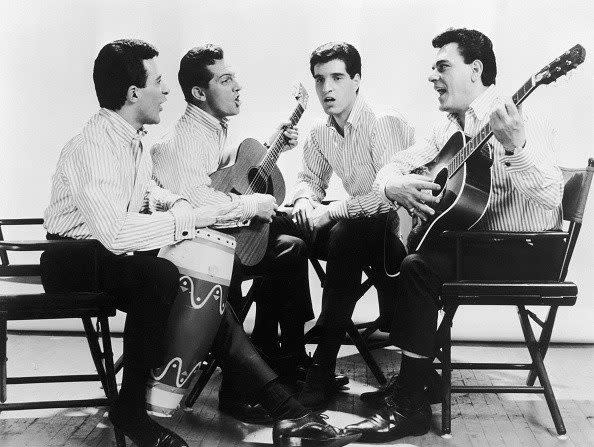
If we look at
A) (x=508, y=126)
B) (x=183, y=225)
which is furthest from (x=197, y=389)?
(x=508, y=126)

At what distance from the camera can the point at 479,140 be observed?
3.14m

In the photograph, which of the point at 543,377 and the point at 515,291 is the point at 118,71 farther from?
the point at 543,377

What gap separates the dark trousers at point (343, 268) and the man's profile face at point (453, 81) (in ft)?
1.96

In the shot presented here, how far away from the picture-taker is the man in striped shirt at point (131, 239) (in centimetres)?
288

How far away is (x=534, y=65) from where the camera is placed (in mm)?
4520

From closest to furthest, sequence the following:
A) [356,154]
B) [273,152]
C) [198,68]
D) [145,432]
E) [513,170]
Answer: [145,432] < [513,170] < [273,152] < [198,68] < [356,154]

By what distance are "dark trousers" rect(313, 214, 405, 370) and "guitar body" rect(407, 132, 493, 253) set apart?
33 cm

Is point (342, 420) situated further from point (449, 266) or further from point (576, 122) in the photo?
point (576, 122)

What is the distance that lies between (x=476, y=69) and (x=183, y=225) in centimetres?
153

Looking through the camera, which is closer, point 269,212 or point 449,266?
point 449,266

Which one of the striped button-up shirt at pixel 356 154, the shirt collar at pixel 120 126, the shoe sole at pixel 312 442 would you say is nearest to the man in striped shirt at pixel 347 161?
the striped button-up shirt at pixel 356 154

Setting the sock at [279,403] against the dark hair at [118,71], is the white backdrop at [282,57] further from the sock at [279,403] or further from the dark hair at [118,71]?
the sock at [279,403]

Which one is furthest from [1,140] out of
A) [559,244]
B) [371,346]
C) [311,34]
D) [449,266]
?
[559,244]

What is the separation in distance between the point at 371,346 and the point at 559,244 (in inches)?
48.6
